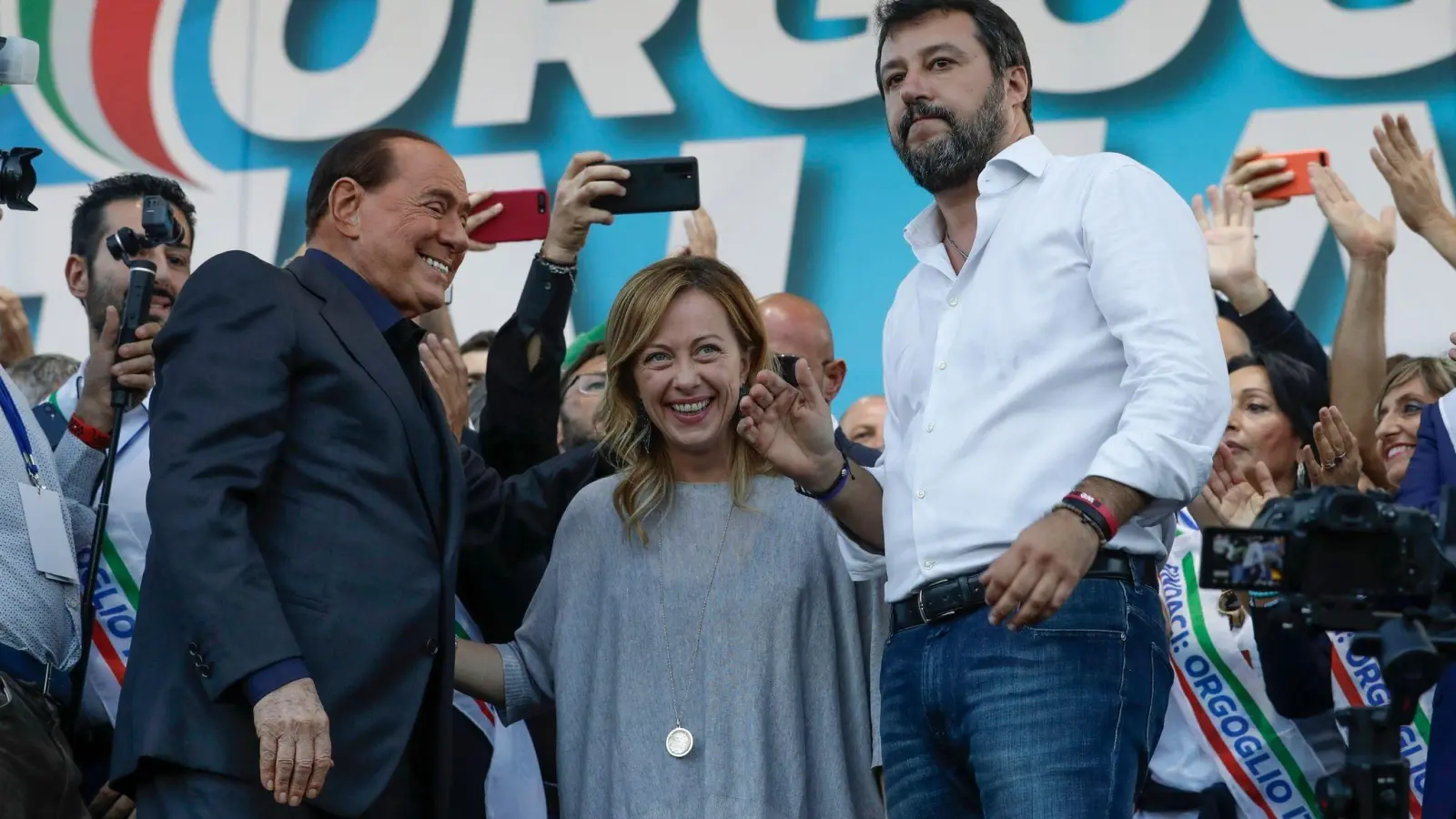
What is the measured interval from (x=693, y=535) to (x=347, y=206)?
0.89 meters

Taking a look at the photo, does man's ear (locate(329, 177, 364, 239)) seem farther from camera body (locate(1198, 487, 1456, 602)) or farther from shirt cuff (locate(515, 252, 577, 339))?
camera body (locate(1198, 487, 1456, 602))

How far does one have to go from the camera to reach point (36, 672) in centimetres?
321

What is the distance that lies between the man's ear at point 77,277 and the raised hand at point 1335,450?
3023mm

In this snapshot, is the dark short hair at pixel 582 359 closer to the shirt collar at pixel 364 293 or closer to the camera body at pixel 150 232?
the camera body at pixel 150 232

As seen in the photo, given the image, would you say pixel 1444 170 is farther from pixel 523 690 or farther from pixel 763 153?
pixel 523 690

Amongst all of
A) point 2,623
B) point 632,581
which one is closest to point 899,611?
point 632,581

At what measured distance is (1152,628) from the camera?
255 cm

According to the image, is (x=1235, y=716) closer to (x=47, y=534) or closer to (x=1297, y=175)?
(x=1297, y=175)

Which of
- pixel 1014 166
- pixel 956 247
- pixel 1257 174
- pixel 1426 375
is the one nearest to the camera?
pixel 1014 166

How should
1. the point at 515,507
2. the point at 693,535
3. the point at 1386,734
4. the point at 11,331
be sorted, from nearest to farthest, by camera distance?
the point at 1386,734 → the point at 693,535 → the point at 515,507 → the point at 11,331

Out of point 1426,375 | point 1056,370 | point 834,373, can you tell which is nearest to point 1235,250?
point 1426,375

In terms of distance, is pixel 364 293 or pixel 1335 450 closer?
pixel 364 293

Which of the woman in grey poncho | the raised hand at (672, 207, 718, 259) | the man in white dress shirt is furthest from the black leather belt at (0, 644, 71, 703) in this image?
the raised hand at (672, 207, 718, 259)

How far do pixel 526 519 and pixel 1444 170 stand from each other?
129 inches
